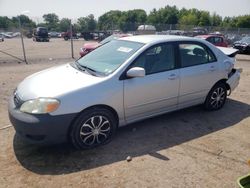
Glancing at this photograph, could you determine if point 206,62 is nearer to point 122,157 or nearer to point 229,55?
point 229,55

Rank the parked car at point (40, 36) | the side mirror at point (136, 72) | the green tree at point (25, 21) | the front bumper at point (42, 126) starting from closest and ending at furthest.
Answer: the front bumper at point (42, 126) → the side mirror at point (136, 72) → the green tree at point (25, 21) → the parked car at point (40, 36)

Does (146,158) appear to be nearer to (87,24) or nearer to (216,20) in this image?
(87,24)

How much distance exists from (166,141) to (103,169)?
4.10 ft

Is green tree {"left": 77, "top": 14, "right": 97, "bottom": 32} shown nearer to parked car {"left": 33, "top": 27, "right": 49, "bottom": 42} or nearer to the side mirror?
parked car {"left": 33, "top": 27, "right": 49, "bottom": 42}

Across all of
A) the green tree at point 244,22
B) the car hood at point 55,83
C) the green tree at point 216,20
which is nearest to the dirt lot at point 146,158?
the car hood at point 55,83

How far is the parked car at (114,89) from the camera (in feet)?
12.1

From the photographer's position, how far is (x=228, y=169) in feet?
11.9

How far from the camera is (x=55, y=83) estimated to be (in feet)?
13.1

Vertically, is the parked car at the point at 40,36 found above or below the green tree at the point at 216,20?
below

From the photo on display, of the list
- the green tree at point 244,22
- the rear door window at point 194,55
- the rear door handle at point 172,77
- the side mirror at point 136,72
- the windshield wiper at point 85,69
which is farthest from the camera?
the green tree at point 244,22

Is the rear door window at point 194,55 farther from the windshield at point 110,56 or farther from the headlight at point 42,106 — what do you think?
the headlight at point 42,106

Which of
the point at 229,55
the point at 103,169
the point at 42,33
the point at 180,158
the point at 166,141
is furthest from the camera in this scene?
the point at 42,33

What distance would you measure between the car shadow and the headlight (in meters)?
0.70

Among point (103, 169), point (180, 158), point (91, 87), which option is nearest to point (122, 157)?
point (103, 169)
